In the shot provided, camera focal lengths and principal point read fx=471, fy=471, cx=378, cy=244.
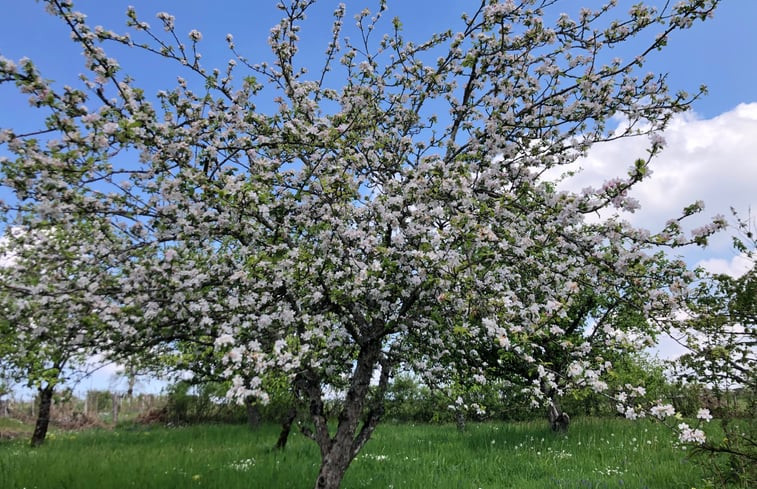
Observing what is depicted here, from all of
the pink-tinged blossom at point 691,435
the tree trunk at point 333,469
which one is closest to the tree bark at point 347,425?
the tree trunk at point 333,469

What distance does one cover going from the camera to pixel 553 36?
8.77 m

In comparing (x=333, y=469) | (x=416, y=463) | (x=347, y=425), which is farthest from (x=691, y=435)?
(x=416, y=463)

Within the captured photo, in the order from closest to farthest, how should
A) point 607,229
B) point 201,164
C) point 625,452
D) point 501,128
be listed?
point 607,229
point 201,164
point 501,128
point 625,452

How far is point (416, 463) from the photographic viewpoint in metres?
12.1

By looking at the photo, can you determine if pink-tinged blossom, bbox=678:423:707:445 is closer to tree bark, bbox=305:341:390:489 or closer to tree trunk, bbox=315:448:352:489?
tree bark, bbox=305:341:390:489

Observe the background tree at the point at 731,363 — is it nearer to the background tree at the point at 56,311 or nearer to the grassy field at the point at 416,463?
the grassy field at the point at 416,463

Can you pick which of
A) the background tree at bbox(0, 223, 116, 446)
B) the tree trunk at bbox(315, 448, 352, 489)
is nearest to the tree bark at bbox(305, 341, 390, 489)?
the tree trunk at bbox(315, 448, 352, 489)

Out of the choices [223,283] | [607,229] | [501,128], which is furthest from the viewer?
[501,128]

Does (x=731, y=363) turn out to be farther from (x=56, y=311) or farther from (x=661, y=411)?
(x=56, y=311)

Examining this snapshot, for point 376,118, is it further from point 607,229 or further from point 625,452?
point 625,452

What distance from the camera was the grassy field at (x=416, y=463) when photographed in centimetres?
1009

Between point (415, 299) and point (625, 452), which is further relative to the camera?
point (625, 452)


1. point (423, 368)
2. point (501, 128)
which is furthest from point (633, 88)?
point (423, 368)

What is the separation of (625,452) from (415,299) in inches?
358
